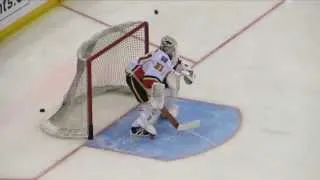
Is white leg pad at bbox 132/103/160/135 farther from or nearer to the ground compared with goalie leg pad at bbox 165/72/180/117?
nearer to the ground

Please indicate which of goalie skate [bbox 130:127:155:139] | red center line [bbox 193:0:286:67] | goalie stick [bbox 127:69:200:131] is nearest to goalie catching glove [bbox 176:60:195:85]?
goalie stick [bbox 127:69:200:131]

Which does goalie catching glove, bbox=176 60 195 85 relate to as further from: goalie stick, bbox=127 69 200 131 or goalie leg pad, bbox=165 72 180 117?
goalie stick, bbox=127 69 200 131

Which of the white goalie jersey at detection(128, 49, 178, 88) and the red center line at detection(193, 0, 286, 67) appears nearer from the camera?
the white goalie jersey at detection(128, 49, 178, 88)

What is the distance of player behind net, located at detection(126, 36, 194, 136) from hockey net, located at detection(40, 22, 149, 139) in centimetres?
21

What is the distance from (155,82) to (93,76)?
383 mm

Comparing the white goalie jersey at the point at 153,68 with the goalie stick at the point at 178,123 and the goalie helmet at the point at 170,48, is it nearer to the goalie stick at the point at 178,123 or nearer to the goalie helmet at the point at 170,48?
the goalie helmet at the point at 170,48

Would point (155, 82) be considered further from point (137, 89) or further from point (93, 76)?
point (93, 76)

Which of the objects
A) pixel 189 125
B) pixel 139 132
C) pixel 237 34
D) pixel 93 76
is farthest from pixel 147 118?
pixel 237 34

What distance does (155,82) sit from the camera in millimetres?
4047

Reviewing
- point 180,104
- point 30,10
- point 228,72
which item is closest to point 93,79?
point 180,104

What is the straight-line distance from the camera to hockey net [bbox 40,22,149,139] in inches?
168

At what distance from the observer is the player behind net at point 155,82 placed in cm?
407

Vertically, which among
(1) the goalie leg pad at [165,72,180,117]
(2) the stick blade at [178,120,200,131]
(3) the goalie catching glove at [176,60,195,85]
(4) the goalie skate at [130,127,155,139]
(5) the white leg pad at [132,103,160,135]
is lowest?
(4) the goalie skate at [130,127,155,139]

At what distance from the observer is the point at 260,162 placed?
160 inches
